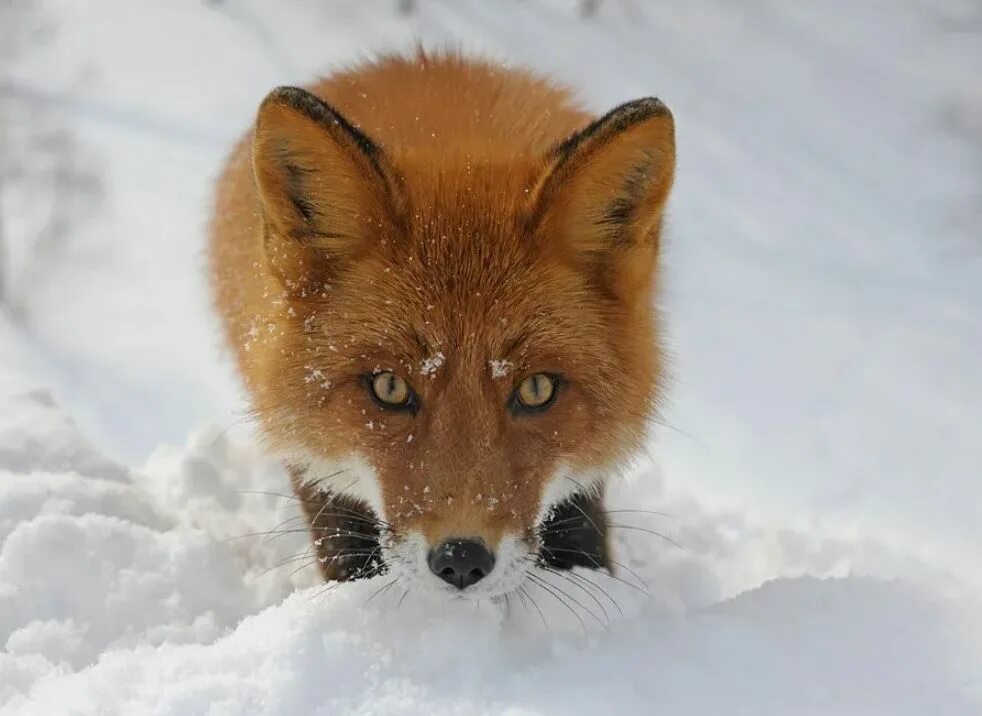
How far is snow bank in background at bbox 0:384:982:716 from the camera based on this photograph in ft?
6.89

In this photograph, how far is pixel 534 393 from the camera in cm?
254

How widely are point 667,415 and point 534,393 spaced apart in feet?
6.86

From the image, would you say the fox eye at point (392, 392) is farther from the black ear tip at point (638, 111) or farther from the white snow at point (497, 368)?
the black ear tip at point (638, 111)

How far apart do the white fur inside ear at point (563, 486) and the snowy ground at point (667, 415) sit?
0.28 m

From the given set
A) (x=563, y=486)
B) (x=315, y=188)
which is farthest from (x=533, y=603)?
(x=315, y=188)

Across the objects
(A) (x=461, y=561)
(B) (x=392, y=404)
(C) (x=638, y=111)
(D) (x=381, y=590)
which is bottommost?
(D) (x=381, y=590)

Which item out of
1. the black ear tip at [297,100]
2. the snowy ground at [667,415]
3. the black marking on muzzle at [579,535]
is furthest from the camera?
the black marking on muzzle at [579,535]

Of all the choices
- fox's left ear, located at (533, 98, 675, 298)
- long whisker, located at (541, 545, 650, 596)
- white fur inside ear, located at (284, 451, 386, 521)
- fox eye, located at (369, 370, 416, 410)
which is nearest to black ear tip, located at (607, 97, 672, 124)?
fox's left ear, located at (533, 98, 675, 298)

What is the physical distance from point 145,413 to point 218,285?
3.40ft

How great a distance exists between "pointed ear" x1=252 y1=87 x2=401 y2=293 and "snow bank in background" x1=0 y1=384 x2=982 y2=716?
89 cm

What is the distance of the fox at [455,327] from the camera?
7.91 ft

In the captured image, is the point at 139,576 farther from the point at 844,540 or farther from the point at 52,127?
the point at 52,127

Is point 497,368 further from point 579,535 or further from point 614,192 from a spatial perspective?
point 579,535

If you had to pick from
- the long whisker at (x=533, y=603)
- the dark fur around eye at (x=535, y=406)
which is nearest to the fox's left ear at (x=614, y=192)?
the dark fur around eye at (x=535, y=406)
